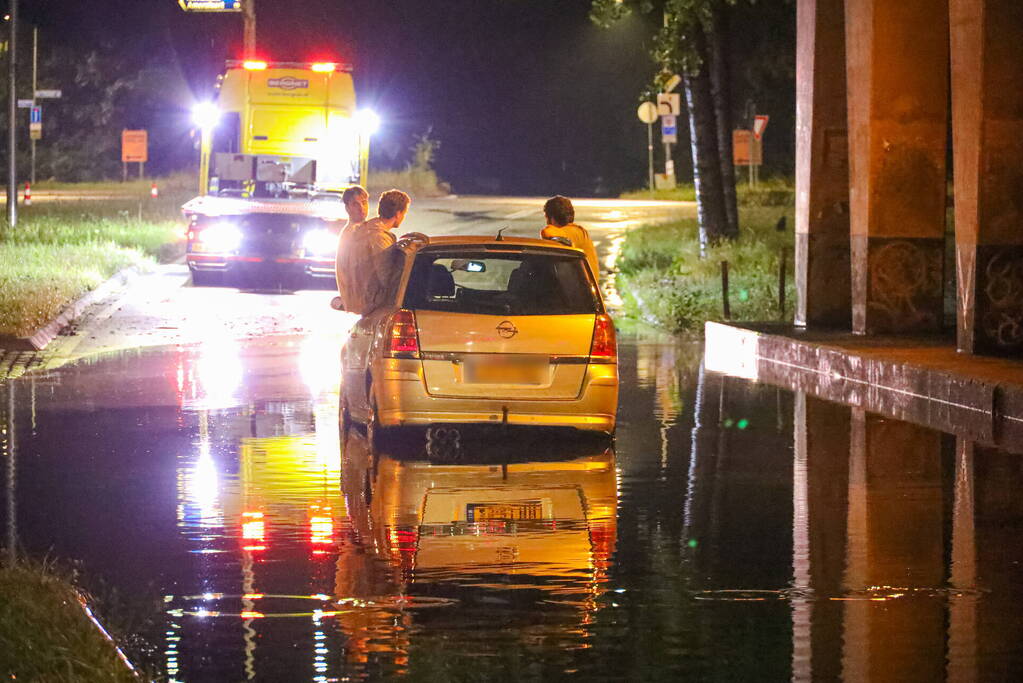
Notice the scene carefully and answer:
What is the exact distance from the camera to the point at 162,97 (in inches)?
3199

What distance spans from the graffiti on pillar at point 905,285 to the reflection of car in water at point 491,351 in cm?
761

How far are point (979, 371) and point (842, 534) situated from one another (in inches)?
251

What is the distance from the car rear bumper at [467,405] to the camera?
41.1 feet

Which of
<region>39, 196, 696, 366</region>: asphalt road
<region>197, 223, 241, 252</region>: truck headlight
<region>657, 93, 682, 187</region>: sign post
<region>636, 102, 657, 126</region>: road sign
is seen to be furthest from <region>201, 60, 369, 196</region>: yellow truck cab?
<region>636, 102, 657, 126</region>: road sign

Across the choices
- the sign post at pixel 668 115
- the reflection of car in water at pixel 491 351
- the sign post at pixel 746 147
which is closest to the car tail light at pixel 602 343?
the reflection of car in water at pixel 491 351

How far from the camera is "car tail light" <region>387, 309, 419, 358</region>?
12516mm

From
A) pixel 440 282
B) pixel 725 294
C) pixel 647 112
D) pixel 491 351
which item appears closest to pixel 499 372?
pixel 491 351

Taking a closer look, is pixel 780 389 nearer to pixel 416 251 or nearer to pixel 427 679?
pixel 416 251

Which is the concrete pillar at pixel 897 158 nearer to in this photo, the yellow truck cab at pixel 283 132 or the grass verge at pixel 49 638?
the grass verge at pixel 49 638

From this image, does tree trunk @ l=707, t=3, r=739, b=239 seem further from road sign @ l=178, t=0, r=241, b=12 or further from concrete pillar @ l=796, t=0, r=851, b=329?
concrete pillar @ l=796, t=0, r=851, b=329

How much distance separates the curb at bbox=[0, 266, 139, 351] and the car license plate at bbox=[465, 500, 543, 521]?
10884 mm

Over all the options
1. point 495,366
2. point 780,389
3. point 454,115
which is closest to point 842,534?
point 495,366

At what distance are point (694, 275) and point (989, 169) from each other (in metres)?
13.1

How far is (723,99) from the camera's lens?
38.6 metres
